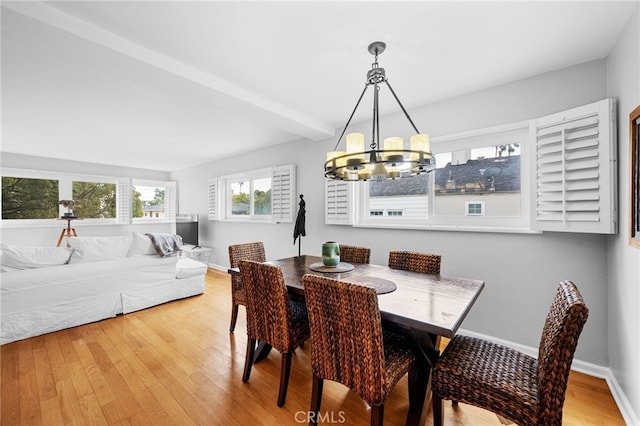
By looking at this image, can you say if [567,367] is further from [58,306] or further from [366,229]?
[58,306]

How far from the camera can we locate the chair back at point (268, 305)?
1.74 meters

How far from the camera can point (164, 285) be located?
12.1 ft

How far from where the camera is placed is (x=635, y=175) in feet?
5.05

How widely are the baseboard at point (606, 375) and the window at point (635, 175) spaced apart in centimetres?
102

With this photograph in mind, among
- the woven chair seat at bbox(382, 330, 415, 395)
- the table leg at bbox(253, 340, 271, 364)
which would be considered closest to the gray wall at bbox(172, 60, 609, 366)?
the woven chair seat at bbox(382, 330, 415, 395)

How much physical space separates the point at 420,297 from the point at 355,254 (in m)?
1.17

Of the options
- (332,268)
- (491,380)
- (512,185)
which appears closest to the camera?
(491,380)

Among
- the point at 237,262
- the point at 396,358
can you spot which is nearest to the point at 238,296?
the point at 237,262

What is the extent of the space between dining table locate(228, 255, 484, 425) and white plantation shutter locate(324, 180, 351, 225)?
1221 mm

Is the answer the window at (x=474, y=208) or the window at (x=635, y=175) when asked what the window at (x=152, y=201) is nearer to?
the window at (x=474, y=208)

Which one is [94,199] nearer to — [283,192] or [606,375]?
[283,192]

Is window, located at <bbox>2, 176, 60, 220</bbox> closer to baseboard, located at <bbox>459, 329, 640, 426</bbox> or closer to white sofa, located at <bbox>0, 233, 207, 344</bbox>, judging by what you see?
white sofa, located at <bbox>0, 233, 207, 344</bbox>

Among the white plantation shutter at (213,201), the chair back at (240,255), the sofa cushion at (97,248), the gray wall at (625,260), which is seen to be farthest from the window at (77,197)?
the gray wall at (625,260)

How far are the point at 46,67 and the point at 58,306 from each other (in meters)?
2.36
